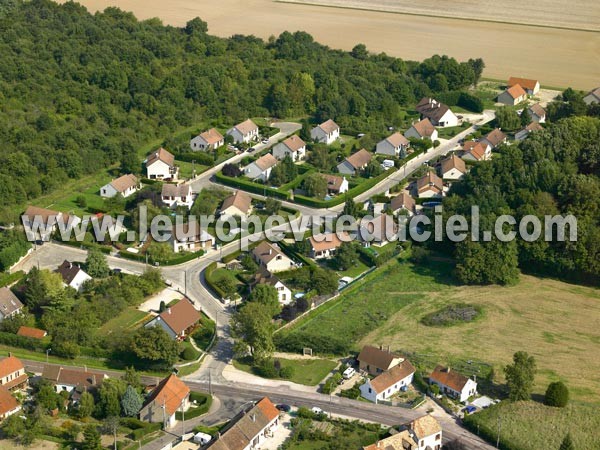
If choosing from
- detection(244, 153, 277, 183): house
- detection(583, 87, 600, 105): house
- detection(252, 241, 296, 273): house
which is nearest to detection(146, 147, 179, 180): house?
detection(244, 153, 277, 183): house

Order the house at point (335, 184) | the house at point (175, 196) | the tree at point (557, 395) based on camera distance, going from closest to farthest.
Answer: the tree at point (557, 395) < the house at point (175, 196) < the house at point (335, 184)

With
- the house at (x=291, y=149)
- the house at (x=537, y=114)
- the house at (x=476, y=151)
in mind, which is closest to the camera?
the house at (x=476, y=151)

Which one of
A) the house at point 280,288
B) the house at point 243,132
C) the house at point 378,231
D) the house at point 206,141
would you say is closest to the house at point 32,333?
the house at point 280,288

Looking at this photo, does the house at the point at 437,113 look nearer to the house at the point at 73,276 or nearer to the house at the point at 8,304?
the house at the point at 73,276

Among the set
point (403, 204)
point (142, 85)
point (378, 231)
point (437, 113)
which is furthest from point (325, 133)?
point (378, 231)

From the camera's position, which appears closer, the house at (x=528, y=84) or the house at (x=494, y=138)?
the house at (x=494, y=138)

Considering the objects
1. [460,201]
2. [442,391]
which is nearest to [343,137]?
[460,201]
